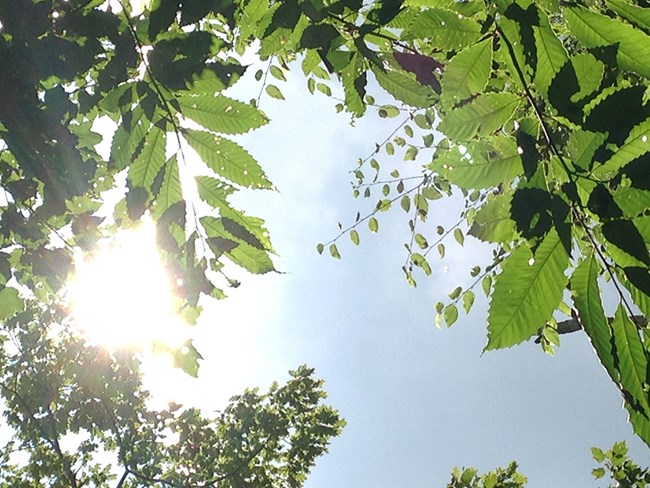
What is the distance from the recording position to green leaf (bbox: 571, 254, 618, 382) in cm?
91

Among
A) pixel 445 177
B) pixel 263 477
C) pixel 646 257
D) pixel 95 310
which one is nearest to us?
pixel 646 257

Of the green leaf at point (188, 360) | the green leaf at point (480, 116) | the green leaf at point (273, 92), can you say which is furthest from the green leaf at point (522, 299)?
the green leaf at point (273, 92)

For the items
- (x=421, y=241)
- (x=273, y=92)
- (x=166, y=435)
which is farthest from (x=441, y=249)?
(x=166, y=435)

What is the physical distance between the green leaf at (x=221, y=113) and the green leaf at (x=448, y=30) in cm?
53

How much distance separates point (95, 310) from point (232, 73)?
1.25 metres

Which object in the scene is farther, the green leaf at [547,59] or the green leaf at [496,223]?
the green leaf at [496,223]

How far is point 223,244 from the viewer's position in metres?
1.56

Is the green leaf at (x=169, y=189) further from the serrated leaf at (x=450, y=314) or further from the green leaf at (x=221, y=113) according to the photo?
the serrated leaf at (x=450, y=314)

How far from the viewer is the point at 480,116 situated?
3.66 ft

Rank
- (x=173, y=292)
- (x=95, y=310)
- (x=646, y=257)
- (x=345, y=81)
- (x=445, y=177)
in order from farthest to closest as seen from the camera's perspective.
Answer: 1. (x=95, y=310)
2. (x=173, y=292)
3. (x=345, y=81)
4. (x=445, y=177)
5. (x=646, y=257)

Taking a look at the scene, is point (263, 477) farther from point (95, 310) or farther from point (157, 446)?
point (95, 310)

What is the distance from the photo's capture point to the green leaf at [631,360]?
882 mm

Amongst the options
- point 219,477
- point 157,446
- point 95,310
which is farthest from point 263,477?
point 95,310

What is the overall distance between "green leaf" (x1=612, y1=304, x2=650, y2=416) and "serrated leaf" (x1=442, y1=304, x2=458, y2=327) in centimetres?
303
